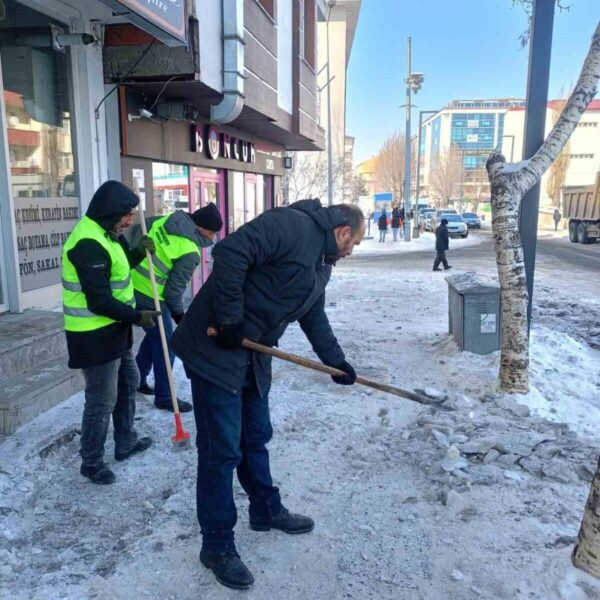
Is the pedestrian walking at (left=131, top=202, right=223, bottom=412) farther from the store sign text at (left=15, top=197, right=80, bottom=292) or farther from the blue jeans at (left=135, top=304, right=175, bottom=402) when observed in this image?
the store sign text at (left=15, top=197, right=80, bottom=292)

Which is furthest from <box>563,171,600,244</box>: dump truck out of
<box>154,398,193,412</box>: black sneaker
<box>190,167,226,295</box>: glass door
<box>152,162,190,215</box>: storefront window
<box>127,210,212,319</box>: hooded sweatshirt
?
<box>154,398,193,412</box>: black sneaker

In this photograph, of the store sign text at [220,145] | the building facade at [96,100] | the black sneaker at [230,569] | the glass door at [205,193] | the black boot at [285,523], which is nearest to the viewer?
the black sneaker at [230,569]

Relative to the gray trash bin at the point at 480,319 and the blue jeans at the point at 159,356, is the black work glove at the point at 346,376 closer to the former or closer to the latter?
the blue jeans at the point at 159,356

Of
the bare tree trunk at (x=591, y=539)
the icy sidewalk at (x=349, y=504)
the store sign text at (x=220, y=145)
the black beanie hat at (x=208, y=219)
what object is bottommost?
the icy sidewalk at (x=349, y=504)

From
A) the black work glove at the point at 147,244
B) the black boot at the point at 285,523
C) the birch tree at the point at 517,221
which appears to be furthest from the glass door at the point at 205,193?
the black boot at the point at 285,523

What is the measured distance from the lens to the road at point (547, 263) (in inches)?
545

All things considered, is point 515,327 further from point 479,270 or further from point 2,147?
point 479,270

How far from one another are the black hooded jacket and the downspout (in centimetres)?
405

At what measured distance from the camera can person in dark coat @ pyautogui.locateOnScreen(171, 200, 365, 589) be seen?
259 cm

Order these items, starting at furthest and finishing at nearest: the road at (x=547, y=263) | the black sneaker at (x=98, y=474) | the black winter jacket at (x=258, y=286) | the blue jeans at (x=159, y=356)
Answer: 1. the road at (x=547, y=263)
2. the blue jeans at (x=159, y=356)
3. the black sneaker at (x=98, y=474)
4. the black winter jacket at (x=258, y=286)

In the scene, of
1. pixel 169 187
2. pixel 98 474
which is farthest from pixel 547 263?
pixel 98 474

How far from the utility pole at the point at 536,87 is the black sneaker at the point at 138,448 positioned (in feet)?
14.0

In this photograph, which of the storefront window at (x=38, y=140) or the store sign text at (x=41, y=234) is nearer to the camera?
the storefront window at (x=38, y=140)

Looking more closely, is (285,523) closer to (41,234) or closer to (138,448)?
(138,448)
